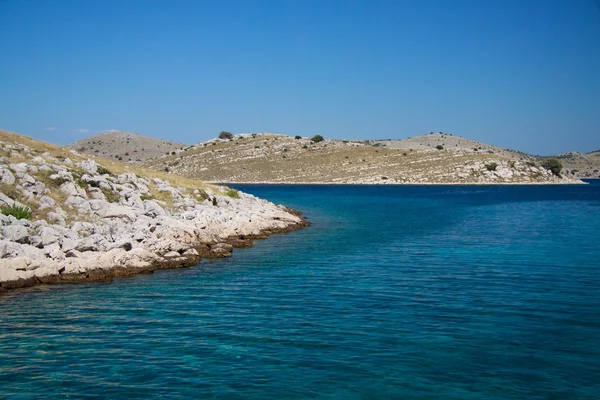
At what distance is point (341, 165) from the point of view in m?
134

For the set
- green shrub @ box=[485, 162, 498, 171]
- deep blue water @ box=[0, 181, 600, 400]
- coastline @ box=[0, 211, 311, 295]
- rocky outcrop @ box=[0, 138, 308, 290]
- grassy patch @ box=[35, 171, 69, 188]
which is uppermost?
green shrub @ box=[485, 162, 498, 171]

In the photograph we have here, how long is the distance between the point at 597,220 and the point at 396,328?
38.8 m

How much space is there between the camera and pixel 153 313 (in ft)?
55.7

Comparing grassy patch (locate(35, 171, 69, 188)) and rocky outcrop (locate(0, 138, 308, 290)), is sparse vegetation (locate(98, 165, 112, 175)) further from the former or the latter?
grassy patch (locate(35, 171, 69, 188))

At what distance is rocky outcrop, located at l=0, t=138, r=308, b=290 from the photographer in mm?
21953

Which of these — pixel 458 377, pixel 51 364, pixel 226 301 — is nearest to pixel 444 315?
pixel 458 377

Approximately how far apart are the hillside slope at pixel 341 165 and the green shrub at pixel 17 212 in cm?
10191

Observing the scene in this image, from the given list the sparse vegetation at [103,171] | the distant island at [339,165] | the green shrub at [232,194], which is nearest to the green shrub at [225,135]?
the distant island at [339,165]

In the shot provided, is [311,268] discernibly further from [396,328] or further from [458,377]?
[458,377]

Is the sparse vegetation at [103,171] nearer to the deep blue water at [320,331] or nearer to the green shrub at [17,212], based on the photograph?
the green shrub at [17,212]

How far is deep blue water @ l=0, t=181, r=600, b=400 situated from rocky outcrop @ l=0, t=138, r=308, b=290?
1.60 metres

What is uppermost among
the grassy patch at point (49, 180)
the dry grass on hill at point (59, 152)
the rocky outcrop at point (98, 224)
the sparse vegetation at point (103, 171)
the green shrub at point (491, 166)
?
the green shrub at point (491, 166)

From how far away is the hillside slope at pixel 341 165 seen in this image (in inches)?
4936

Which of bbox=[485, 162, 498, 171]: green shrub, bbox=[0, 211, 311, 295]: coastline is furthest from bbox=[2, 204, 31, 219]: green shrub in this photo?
bbox=[485, 162, 498, 171]: green shrub
